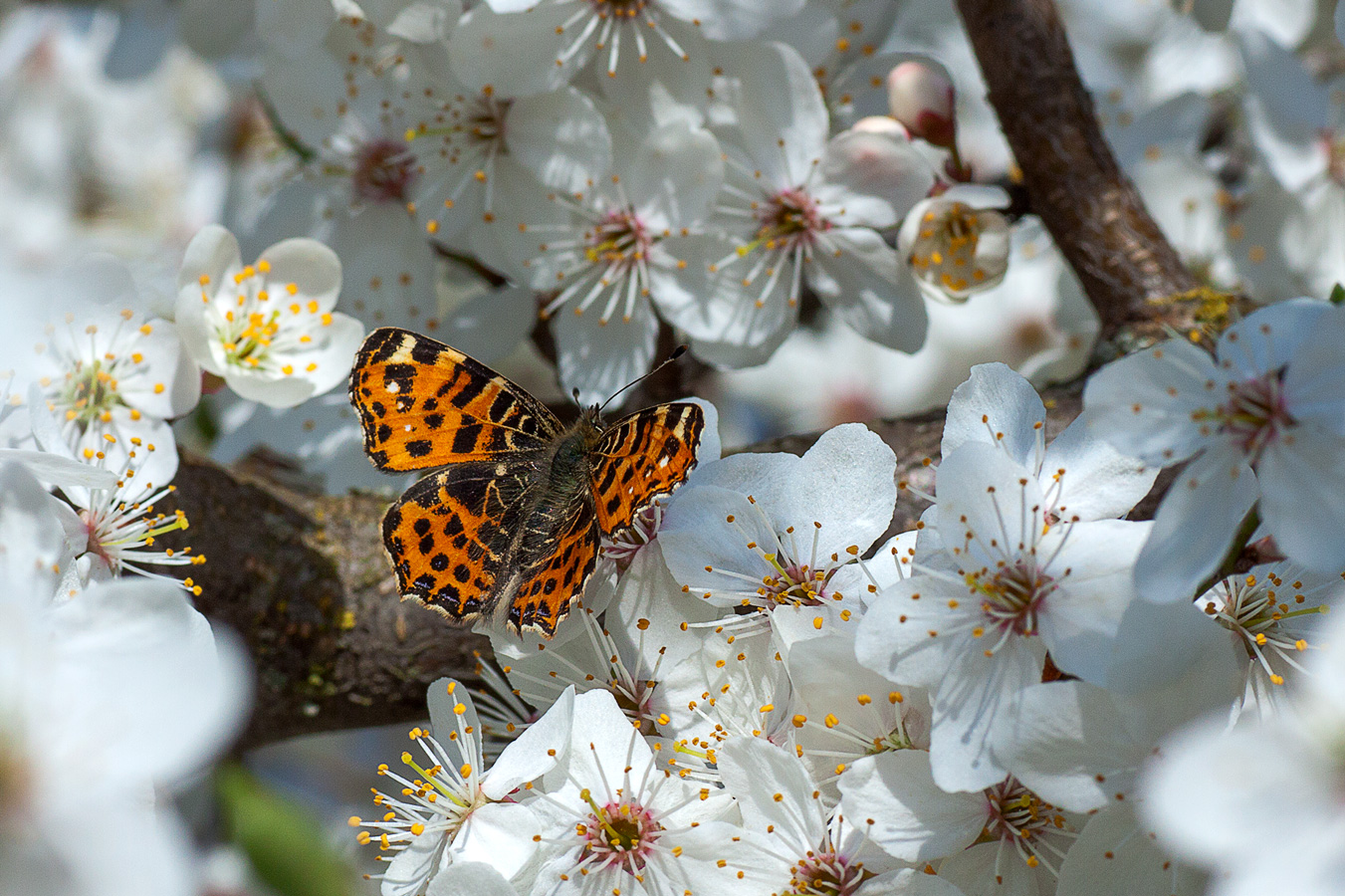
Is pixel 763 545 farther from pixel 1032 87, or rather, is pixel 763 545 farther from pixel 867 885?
pixel 1032 87

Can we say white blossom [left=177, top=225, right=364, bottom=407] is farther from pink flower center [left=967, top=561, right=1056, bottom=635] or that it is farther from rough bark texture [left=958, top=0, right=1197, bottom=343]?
rough bark texture [left=958, top=0, right=1197, bottom=343]

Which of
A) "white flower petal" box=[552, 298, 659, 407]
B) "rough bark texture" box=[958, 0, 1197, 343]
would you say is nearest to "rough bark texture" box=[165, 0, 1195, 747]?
"rough bark texture" box=[958, 0, 1197, 343]

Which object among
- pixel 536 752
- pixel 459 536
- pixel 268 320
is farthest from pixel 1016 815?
pixel 268 320

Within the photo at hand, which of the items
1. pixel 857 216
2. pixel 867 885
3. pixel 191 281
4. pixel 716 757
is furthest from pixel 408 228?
pixel 867 885

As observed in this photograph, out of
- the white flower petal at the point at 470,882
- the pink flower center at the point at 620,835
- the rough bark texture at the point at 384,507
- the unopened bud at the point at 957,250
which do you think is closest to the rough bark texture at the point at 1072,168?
the rough bark texture at the point at 384,507

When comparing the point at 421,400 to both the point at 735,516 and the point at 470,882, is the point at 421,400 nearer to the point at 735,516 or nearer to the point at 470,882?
the point at 735,516

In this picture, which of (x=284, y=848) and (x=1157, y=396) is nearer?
(x=284, y=848)

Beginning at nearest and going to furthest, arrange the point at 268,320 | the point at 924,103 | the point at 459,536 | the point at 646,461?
1. the point at 646,461
2. the point at 459,536
3. the point at 268,320
4. the point at 924,103
